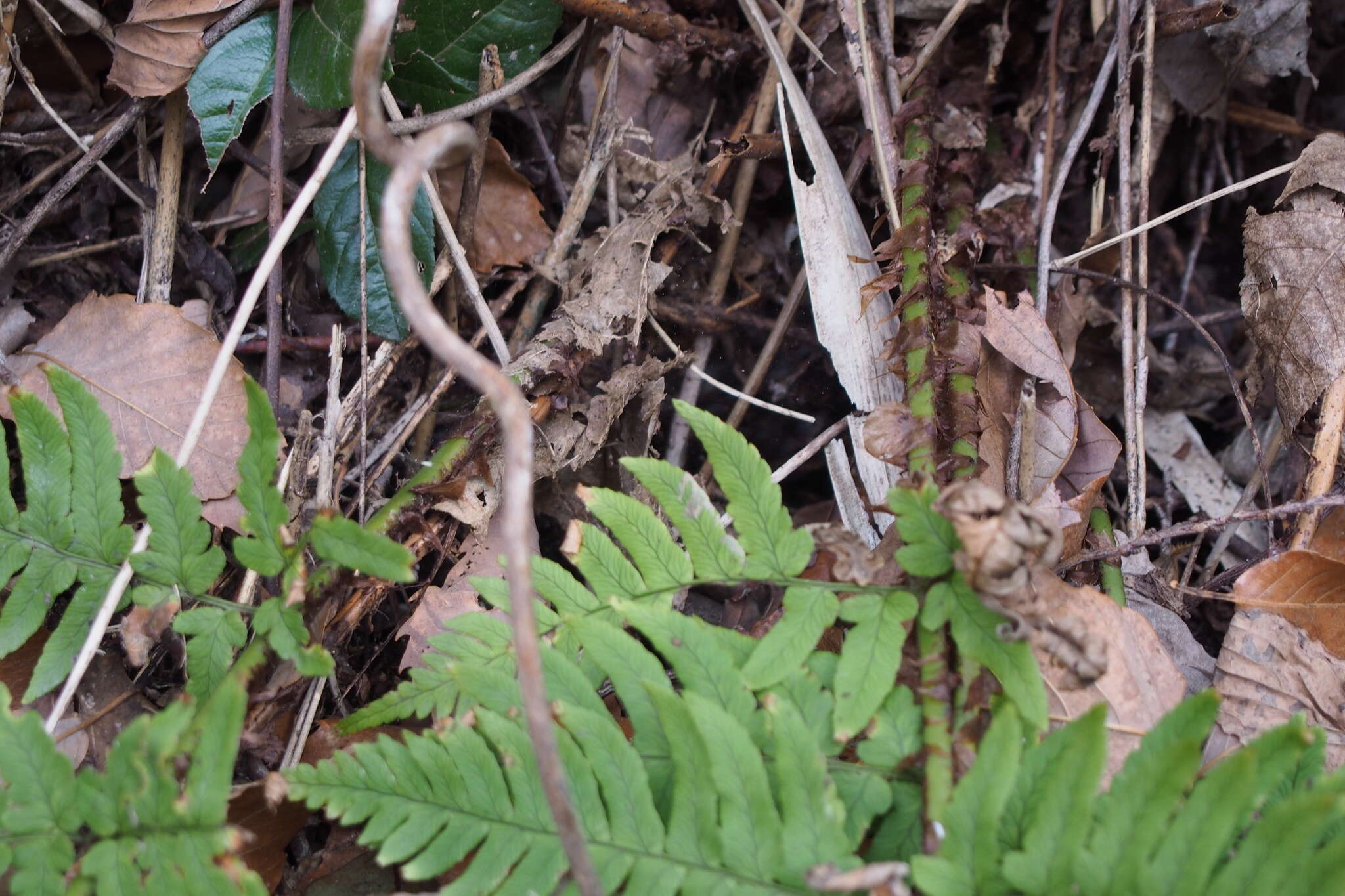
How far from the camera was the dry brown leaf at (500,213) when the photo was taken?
2.62m

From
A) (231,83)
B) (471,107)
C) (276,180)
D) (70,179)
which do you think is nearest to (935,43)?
(471,107)

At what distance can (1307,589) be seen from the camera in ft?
6.75

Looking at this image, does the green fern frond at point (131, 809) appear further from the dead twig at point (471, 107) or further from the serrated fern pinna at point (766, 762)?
the dead twig at point (471, 107)

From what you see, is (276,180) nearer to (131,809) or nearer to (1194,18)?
(131,809)

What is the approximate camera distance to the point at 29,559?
1.77 meters

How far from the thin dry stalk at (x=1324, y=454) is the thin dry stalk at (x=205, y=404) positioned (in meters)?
2.43

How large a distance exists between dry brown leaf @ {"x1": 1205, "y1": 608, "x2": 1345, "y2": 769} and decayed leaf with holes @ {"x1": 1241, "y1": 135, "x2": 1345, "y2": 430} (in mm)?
638

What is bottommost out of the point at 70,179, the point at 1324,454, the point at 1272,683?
the point at 1272,683

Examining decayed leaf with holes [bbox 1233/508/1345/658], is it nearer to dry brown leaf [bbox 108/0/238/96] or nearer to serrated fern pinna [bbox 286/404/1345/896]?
serrated fern pinna [bbox 286/404/1345/896]

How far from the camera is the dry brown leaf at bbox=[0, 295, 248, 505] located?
2201mm

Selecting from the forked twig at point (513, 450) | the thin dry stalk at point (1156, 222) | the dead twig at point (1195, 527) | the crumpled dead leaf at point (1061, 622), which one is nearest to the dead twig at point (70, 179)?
the forked twig at point (513, 450)

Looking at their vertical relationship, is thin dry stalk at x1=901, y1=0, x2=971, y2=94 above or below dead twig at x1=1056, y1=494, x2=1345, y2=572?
above

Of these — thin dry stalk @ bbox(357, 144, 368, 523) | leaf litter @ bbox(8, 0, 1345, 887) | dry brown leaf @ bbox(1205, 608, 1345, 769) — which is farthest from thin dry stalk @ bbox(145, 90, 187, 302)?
dry brown leaf @ bbox(1205, 608, 1345, 769)

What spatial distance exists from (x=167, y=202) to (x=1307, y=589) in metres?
3.04
